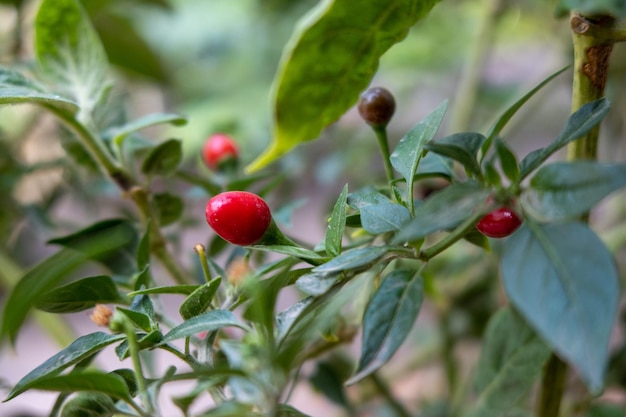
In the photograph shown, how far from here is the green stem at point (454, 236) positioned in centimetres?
26

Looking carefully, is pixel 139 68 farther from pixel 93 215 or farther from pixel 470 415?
pixel 470 415

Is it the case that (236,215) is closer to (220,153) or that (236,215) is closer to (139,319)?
(139,319)

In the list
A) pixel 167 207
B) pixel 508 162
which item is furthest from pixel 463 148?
pixel 167 207

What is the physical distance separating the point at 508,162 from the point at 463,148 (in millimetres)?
20

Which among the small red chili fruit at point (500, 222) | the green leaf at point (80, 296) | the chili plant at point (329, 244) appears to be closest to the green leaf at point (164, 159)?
the chili plant at point (329, 244)

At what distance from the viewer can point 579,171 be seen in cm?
25

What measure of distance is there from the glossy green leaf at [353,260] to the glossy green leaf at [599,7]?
0.51 ft

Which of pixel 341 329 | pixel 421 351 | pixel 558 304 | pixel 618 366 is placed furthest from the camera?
pixel 421 351

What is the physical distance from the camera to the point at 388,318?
280 millimetres

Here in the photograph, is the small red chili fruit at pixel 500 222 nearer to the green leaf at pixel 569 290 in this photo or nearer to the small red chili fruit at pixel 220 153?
the green leaf at pixel 569 290

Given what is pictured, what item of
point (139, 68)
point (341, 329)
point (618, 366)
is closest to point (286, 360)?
point (341, 329)

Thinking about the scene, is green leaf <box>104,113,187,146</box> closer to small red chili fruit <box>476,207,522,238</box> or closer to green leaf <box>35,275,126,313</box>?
green leaf <box>35,275,126,313</box>

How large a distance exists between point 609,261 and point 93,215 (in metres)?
0.54

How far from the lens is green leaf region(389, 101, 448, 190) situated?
0.31 metres
